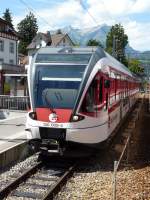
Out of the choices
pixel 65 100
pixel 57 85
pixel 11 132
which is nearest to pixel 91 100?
pixel 65 100

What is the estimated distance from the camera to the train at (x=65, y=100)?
498 inches

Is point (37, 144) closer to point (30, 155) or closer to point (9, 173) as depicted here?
point (9, 173)

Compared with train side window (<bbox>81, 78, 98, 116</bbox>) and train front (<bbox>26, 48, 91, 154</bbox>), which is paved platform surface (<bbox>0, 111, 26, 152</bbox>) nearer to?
train front (<bbox>26, 48, 91, 154</bbox>)

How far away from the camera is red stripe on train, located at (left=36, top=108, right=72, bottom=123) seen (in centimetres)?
1261

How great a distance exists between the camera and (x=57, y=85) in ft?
42.8

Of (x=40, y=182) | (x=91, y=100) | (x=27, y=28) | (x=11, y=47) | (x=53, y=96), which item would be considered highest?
(x=27, y=28)

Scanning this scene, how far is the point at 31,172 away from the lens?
41.3 ft

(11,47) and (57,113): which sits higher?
(11,47)

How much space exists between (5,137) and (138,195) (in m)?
7.70

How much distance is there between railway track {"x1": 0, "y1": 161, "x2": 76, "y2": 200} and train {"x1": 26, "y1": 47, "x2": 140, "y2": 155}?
56cm

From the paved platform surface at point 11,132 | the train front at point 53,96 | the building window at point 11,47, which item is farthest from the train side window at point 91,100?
the building window at point 11,47

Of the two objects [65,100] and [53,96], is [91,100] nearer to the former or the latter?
[65,100]

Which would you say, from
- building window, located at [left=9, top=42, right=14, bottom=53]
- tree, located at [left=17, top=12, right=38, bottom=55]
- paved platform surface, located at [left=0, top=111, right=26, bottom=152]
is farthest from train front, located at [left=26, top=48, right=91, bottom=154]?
tree, located at [left=17, top=12, right=38, bottom=55]

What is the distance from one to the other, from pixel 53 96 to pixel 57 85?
1.04 feet
